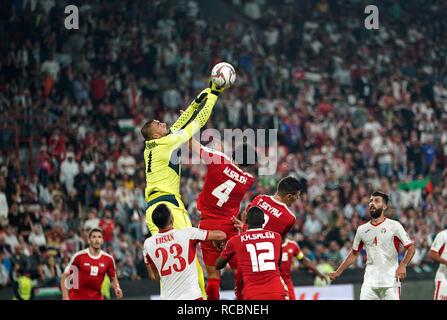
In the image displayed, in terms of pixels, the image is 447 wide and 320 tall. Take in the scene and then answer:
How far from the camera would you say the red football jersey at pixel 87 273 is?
12.6 m

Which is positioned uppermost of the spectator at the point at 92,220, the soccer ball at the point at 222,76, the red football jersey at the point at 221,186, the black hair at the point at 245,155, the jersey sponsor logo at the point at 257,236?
the soccer ball at the point at 222,76

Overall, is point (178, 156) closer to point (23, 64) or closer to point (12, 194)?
point (12, 194)

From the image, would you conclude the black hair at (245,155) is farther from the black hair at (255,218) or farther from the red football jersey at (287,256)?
→ the red football jersey at (287,256)

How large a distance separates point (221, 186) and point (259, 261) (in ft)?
6.81

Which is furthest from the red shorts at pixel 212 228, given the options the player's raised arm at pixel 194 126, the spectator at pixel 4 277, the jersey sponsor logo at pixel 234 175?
the spectator at pixel 4 277

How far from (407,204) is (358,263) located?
3474 mm

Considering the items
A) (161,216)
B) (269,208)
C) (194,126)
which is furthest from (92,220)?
(161,216)

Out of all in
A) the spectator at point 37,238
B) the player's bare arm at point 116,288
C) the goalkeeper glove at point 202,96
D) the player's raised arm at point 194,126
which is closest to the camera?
the player's raised arm at point 194,126

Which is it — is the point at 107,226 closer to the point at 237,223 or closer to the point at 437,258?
the point at 237,223

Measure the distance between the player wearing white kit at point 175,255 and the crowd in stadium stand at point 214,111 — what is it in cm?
774

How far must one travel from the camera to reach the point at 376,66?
94.5ft

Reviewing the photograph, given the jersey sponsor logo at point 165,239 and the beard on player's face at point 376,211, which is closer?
the jersey sponsor logo at point 165,239

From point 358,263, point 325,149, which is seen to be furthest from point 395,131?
point 358,263
